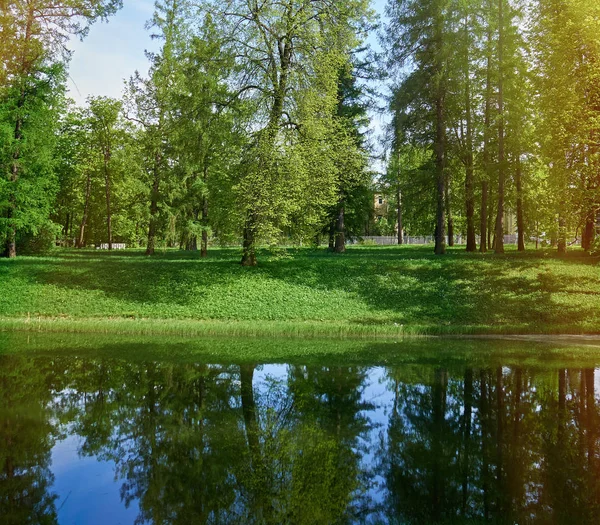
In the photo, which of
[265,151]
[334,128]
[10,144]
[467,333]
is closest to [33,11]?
[10,144]

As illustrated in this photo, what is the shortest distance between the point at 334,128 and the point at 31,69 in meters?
17.4

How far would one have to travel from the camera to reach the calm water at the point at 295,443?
5.73m

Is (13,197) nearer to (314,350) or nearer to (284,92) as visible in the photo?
(284,92)

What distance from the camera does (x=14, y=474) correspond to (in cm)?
636

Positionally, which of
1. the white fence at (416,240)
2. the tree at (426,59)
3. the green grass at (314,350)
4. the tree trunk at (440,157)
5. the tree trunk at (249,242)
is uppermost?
the tree at (426,59)

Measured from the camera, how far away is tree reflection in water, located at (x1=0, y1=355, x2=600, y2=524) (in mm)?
5746

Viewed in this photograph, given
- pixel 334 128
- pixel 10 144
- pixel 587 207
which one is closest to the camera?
pixel 587 207

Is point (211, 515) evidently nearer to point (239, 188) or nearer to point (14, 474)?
point (14, 474)

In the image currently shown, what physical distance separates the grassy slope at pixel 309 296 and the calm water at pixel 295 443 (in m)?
6.15

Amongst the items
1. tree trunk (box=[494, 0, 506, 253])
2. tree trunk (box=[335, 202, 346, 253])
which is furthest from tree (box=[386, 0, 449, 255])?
tree trunk (box=[335, 202, 346, 253])

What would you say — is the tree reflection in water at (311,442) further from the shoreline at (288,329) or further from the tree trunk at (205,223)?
the tree trunk at (205,223)

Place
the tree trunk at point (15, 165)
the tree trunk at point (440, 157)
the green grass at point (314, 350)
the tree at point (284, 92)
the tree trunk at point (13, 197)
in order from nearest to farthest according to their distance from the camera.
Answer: the green grass at point (314, 350), the tree at point (284, 92), the tree trunk at point (15, 165), the tree trunk at point (13, 197), the tree trunk at point (440, 157)

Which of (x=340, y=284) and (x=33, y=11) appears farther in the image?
(x=33, y=11)

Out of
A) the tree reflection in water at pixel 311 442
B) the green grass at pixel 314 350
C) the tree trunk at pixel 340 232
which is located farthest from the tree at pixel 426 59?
the tree reflection in water at pixel 311 442
